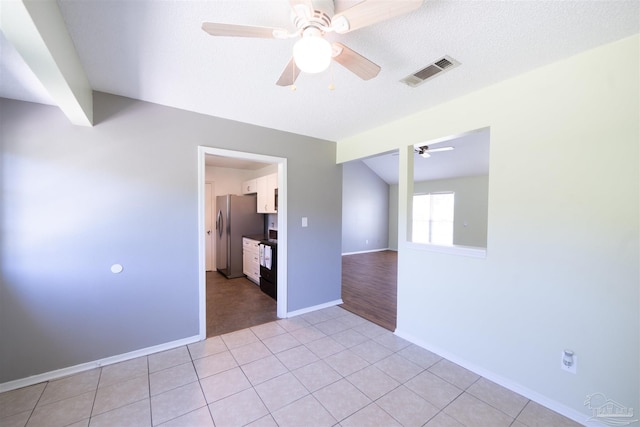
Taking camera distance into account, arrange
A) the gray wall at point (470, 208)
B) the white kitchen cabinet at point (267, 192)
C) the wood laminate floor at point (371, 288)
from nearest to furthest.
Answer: the wood laminate floor at point (371, 288)
the white kitchen cabinet at point (267, 192)
the gray wall at point (470, 208)

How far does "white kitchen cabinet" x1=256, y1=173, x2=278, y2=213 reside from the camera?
4.51 meters

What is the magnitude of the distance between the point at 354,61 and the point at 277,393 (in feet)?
7.86

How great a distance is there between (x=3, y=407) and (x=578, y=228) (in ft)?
14.0

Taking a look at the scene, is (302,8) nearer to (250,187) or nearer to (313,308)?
(313,308)

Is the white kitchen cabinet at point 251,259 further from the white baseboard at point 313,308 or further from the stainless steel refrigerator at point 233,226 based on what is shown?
the white baseboard at point 313,308

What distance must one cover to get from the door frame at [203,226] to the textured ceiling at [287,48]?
60cm

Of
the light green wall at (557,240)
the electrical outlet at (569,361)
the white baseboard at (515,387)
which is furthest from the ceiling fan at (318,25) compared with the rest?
the white baseboard at (515,387)

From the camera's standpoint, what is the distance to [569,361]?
5.57 ft

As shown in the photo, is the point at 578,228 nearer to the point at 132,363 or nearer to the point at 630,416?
the point at 630,416

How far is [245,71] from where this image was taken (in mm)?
1839

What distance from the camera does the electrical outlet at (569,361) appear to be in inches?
66.3

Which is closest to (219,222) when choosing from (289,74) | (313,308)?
(313,308)

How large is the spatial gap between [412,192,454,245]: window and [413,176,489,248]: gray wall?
20 centimetres

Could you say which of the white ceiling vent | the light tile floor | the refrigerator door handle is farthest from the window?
the white ceiling vent
